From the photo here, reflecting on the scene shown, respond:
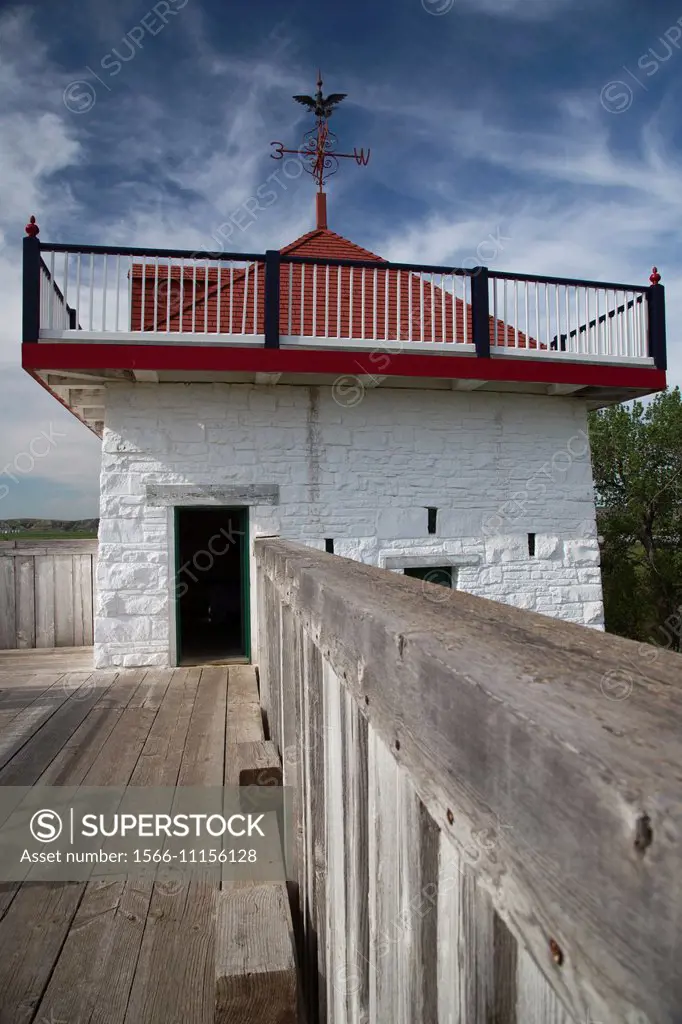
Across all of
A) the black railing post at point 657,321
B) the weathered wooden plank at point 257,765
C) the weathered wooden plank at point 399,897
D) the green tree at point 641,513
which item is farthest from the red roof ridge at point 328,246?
the green tree at point 641,513

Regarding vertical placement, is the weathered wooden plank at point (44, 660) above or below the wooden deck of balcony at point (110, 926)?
below

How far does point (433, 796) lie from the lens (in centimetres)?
88

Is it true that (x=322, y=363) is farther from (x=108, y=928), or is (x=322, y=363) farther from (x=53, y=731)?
(x=108, y=928)

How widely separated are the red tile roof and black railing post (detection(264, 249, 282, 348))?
20cm

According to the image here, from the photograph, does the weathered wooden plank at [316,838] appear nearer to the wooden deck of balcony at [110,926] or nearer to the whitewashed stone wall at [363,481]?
the wooden deck of balcony at [110,926]

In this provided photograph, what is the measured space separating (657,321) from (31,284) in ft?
23.5

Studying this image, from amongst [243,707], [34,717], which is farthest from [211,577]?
[243,707]

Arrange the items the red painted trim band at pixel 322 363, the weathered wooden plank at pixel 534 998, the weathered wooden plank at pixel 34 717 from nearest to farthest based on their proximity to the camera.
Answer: the weathered wooden plank at pixel 534 998 → the weathered wooden plank at pixel 34 717 → the red painted trim band at pixel 322 363

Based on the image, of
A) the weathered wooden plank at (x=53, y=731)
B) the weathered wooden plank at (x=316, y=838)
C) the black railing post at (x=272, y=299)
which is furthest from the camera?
the black railing post at (x=272, y=299)

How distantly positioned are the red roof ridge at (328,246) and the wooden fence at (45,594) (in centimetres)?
524

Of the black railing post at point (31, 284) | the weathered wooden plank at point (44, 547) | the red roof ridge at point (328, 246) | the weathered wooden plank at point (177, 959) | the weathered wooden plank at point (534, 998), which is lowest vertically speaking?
the weathered wooden plank at point (177, 959)

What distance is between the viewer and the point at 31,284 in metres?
6.34

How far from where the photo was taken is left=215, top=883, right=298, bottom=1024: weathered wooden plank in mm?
1524

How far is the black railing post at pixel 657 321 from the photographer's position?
795 cm
